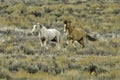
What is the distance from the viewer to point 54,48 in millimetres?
22156

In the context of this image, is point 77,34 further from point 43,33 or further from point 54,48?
point 43,33

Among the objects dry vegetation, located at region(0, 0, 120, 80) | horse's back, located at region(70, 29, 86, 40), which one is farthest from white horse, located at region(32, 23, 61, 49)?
horse's back, located at region(70, 29, 86, 40)

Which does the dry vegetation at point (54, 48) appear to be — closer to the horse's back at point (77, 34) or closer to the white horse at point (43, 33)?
the white horse at point (43, 33)

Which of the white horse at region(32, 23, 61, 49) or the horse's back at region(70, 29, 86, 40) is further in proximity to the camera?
the horse's back at region(70, 29, 86, 40)

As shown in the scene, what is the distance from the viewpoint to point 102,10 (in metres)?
45.7

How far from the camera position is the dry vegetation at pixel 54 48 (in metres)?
14.4

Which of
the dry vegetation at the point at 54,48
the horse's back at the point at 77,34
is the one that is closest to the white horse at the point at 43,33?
the dry vegetation at the point at 54,48

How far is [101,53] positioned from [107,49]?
1.82m

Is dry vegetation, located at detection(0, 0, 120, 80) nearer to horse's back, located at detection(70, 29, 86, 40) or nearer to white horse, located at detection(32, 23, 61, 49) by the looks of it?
white horse, located at detection(32, 23, 61, 49)

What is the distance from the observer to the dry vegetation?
1444cm

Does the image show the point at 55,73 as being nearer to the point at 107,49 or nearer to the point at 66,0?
the point at 107,49

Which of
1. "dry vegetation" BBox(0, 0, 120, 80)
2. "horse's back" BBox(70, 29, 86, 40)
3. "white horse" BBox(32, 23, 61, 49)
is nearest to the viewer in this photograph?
"dry vegetation" BBox(0, 0, 120, 80)

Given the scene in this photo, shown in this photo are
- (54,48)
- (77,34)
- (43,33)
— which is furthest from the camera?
(77,34)

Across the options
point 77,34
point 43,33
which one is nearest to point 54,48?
point 43,33
